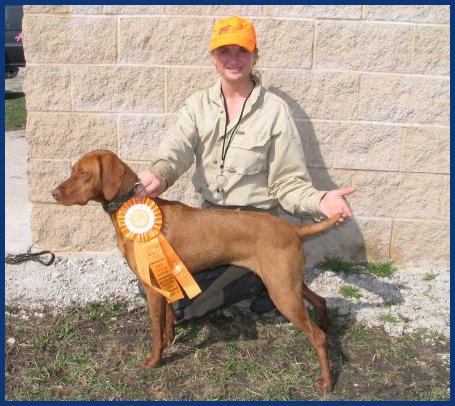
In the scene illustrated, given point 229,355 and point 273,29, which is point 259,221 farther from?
point 273,29

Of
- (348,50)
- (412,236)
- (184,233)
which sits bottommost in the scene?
(412,236)

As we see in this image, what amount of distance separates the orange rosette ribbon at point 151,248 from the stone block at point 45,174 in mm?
1663

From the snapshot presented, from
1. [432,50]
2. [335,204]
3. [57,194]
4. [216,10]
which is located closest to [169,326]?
[57,194]

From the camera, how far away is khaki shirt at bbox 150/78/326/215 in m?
3.84

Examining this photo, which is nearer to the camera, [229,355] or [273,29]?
[229,355]

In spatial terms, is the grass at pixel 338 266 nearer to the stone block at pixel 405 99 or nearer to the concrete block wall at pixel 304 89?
the concrete block wall at pixel 304 89

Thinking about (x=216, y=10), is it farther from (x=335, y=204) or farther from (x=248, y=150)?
(x=335, y=204)

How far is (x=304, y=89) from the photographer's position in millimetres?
4555

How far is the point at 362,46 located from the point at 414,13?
48 cm

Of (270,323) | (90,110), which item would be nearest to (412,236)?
(270,323)

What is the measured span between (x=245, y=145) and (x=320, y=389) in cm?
168

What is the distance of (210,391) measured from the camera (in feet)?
11.1

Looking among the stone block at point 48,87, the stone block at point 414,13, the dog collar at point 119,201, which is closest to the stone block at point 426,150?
the stone block at point 414,13

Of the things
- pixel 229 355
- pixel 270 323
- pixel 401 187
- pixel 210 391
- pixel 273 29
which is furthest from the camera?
pixel 401 187
